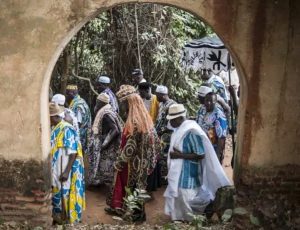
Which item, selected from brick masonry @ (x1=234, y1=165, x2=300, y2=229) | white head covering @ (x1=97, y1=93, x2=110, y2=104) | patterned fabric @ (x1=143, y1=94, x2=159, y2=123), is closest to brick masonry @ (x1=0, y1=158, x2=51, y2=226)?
brick masonry @ (x1=234, y1=165, x2=300, y2=229)

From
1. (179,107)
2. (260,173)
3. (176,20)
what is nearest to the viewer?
(260,173)

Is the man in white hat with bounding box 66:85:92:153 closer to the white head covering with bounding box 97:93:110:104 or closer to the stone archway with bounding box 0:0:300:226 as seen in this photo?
the white head covering with bounding box 97:93:110:104

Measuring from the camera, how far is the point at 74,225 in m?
5.53

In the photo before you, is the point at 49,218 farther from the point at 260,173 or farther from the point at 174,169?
the point at 260,173

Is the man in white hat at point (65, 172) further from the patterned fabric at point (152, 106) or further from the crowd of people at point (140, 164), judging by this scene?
the patterned fabric at point (152, 106)

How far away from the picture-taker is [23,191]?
17.0 ft

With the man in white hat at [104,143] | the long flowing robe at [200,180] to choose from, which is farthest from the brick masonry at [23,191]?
the man in white hat at [104,143]

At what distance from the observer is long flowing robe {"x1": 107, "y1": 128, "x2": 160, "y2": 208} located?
6.15m

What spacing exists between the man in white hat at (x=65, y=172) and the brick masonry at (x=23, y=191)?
477 millimetres

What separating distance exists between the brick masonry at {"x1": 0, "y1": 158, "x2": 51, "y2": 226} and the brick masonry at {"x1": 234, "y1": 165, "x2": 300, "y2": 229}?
6.55 feet

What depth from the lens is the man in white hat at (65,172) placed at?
5.70 metres

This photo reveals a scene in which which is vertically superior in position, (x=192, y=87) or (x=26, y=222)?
(x=192, y=87)

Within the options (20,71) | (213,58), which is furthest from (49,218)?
(213,58)

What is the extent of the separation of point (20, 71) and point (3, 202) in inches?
51.4
